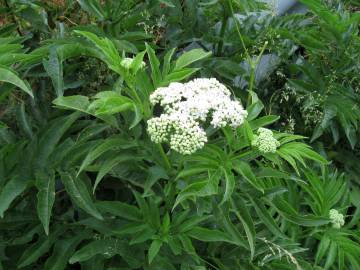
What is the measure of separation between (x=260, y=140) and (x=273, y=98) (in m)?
1.35

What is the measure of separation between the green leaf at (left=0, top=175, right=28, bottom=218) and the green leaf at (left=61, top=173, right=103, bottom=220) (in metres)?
0.13

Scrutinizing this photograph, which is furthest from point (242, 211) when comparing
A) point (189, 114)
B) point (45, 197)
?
point (45, 197)

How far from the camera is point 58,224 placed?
1938 mm

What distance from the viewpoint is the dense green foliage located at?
159 cm

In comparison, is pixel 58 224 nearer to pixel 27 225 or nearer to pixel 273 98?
pixel 27 225

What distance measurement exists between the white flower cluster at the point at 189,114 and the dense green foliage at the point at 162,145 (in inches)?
2.1

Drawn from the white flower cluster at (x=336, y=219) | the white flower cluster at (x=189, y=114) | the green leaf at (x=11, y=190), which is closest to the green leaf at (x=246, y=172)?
the white flower cluster at (x=189, y=114)

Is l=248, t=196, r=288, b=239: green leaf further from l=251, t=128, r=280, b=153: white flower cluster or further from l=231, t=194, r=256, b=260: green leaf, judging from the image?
l=251, t=128, r=280, b=153: white flower cluster

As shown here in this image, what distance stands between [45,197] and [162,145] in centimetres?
47

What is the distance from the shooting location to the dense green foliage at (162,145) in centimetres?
159

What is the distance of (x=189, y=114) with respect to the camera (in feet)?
4.91

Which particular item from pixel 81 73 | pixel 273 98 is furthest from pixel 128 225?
pixel 273 98

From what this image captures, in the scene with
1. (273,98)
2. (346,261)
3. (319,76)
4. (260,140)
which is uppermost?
(260,140)

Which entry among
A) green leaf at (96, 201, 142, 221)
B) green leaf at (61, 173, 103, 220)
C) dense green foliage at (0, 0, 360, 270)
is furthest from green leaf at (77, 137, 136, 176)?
green leaf at (96, 201, 142, 221)
